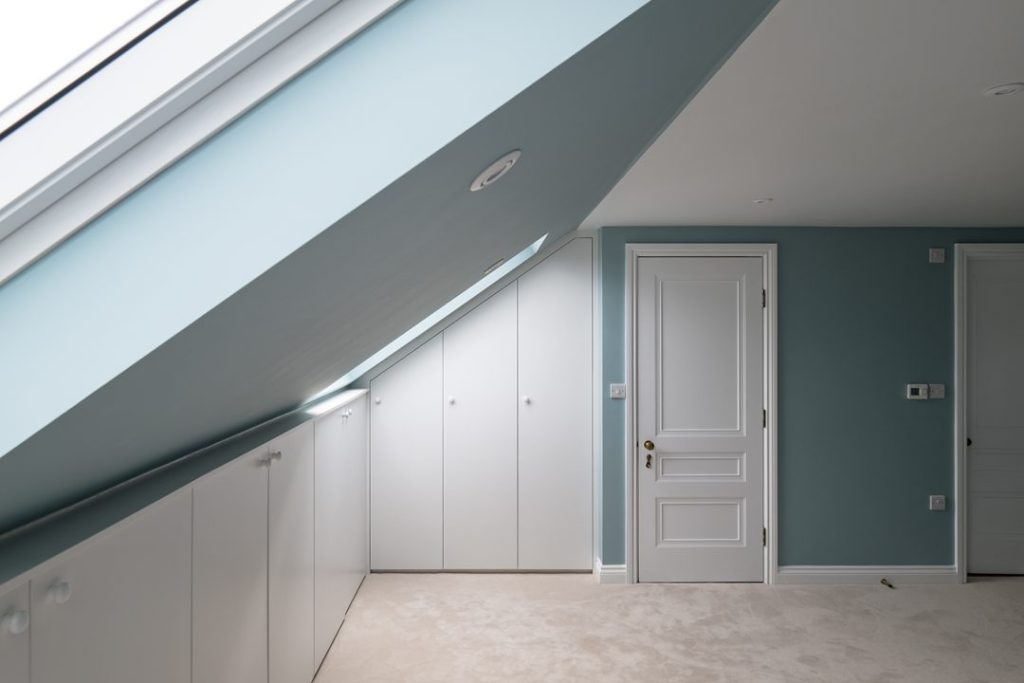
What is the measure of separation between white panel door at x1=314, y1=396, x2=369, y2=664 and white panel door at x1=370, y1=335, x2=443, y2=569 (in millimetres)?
114

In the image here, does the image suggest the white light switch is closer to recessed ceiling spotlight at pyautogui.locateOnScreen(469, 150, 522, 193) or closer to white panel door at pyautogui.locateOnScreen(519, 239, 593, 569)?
white panel door at pyautogui.locateOnScreen(519, 239, 593, 569)

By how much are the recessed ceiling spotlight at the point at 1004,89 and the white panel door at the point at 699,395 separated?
2.57 m

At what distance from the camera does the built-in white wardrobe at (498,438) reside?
4777 millimetres

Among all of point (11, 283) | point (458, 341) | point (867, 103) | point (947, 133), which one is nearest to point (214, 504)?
point (11, 283)

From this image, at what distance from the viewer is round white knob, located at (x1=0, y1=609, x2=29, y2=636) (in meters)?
1.04

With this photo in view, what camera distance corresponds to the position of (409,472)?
189 inches

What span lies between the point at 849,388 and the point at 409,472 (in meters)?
2.89

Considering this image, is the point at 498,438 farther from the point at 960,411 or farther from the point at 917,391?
the point at 960,411

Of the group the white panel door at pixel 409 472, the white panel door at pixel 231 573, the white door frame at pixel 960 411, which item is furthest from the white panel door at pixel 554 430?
the white panel door at pixel 231 573

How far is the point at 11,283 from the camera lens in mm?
806

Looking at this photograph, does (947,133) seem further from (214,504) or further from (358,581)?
(358,581)

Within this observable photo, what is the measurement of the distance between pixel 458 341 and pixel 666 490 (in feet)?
5.42

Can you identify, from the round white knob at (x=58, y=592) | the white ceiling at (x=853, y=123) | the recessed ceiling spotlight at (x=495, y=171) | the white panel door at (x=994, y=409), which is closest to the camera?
the round white knob at (x=58, y=592)

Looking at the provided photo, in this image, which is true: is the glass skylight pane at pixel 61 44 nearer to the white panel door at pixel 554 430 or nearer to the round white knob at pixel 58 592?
the round white knob at pixel 58 592
